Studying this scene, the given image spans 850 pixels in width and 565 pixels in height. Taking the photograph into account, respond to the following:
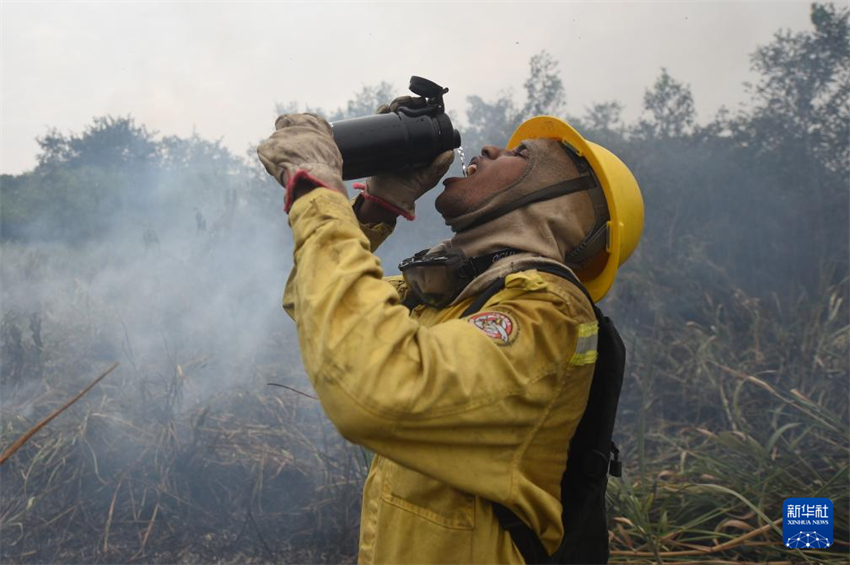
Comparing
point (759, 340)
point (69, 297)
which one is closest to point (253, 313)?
point (69, 297)

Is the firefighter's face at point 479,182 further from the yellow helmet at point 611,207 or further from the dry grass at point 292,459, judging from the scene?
the dry grass at point 292,459

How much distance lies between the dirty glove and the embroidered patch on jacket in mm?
426

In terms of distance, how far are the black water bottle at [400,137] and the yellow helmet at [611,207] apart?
410 mm

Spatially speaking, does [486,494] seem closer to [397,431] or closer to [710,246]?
[397,431]

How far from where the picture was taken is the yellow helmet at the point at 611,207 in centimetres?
190

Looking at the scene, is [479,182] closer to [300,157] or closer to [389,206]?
[389,206]

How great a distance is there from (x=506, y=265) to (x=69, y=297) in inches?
229

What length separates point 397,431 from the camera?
4.19ft

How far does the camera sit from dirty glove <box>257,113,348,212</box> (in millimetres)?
1475

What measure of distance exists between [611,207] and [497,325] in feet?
2.34

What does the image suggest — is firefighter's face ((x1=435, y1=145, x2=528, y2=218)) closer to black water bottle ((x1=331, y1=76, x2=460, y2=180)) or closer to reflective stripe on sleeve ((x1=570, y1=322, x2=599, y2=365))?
black water bottle ((x1=331, y1=76, x2=460, y2=180))

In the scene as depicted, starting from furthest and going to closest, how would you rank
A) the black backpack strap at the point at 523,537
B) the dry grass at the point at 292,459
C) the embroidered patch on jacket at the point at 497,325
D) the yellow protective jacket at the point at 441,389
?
the dry grass at the point at 292,459, the black backpack strap at the point at 523,537, the embroidered patch on jacket at the point at 497,325, the yellow protective jacket at the point at 441,389

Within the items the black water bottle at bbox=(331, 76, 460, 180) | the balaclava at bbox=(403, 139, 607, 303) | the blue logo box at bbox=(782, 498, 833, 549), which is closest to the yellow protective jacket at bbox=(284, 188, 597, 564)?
the balaclava at bbox=(403, 139, 607, 303)

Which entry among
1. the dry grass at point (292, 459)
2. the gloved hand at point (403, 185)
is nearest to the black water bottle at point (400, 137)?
the gloved hand at point (403, 185)
